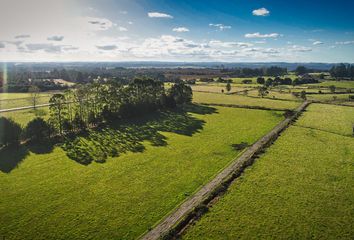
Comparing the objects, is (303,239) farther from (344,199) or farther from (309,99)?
(309,99)

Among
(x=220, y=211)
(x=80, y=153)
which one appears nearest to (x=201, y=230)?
(x=220, y=211)

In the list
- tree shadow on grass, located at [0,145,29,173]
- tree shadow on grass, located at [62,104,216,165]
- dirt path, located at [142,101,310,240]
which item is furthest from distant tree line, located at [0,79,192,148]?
dirt path, located at [142,101,310,240]

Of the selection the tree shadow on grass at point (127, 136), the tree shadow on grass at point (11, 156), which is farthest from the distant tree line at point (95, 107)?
the tree shadow on grass at point (127, 136)

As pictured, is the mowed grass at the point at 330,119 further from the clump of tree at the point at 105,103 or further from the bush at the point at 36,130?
the bush at the point at 36,130

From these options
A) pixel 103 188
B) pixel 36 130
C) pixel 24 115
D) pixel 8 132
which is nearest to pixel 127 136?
pixel 36 130

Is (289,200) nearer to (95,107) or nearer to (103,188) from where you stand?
(103,188)

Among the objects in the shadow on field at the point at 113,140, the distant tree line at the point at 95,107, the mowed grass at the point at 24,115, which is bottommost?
the shadow on field at the point at 113,140
